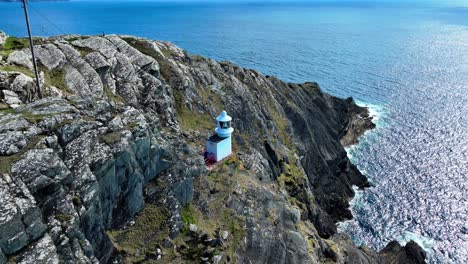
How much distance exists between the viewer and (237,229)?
3391cm

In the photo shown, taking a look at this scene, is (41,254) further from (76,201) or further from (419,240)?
(419,240)

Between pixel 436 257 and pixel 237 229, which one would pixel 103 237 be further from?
pixel 436 257

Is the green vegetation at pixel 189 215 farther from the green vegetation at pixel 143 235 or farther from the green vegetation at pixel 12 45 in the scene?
the green vegetation at pixel 12 45

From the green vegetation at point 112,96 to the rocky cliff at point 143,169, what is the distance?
20 centimetres

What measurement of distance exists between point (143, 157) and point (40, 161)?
33.5ft

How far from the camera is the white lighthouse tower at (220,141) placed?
42.5 metres

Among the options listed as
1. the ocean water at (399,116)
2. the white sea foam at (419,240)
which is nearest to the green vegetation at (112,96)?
the ocean water at (399,116)

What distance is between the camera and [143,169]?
32.4 meters

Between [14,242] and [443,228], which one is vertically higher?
[14,242]

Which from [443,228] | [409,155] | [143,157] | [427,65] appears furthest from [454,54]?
[143,157]

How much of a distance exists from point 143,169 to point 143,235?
5.65 meters

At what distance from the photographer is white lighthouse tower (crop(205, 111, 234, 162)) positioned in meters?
42.5

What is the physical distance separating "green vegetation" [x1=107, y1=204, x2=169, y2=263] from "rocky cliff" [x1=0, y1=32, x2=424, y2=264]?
0.29ft

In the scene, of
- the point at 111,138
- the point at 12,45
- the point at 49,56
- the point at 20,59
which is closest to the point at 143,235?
the point at 111,138
